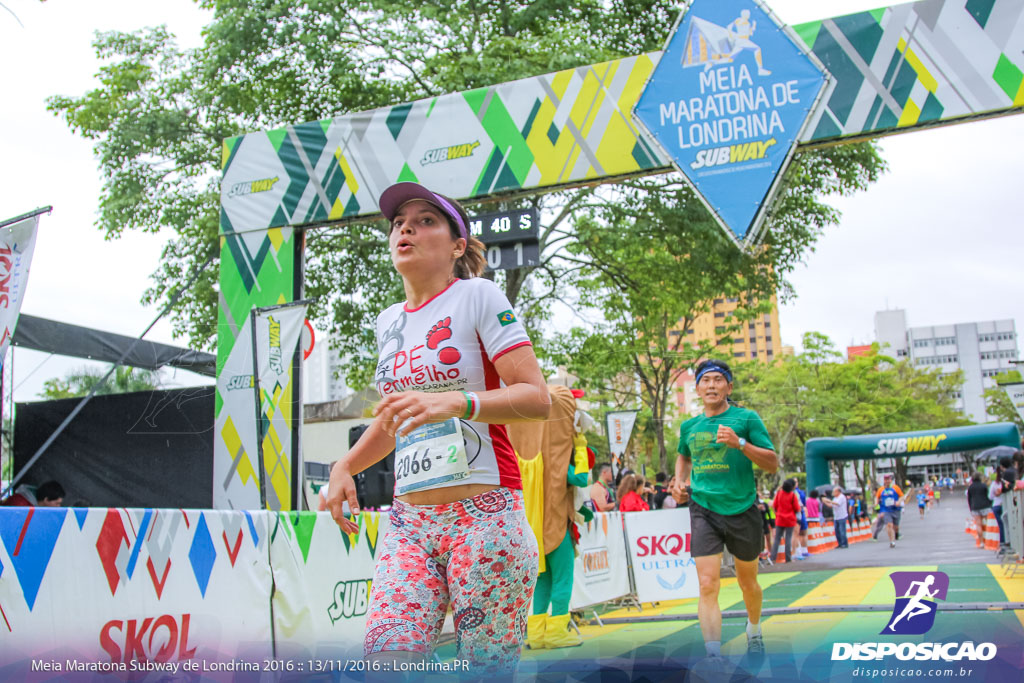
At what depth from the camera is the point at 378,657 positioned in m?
1.58

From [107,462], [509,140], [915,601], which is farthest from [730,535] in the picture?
[107,462]

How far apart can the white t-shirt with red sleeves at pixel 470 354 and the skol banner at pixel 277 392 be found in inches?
259

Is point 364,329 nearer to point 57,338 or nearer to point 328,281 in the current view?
point 328,281

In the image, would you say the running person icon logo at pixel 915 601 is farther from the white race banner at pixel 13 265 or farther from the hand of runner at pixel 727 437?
Result: the white race banner at pixel 13 265

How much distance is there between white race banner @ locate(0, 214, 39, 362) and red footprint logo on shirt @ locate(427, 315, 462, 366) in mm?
3748

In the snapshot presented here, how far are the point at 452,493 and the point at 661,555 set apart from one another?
9.85 metres

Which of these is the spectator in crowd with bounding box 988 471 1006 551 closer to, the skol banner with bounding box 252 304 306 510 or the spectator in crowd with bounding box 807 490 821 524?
the spectator in crowd with bounding box 807 490 821 524

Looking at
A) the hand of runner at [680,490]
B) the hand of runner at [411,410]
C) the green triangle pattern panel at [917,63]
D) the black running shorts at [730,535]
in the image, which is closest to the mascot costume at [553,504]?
the hand of runner at [680,490]

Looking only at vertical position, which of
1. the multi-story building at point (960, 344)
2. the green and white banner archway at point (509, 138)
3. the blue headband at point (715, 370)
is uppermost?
the multi-story building at point (960, 344)

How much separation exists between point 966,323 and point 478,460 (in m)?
83.0

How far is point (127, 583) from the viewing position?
434 centimetres

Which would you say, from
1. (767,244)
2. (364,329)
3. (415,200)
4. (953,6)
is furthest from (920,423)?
(415,200)

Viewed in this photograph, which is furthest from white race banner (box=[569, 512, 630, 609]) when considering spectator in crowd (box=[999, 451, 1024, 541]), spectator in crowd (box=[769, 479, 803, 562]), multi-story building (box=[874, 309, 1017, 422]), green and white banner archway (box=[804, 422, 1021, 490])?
multi-story building (box=[874, 309, 1017, 422])

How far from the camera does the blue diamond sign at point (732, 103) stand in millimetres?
8039
